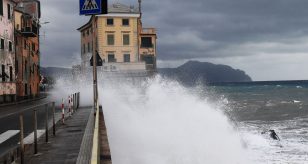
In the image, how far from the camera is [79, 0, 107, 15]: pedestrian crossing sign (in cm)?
1507

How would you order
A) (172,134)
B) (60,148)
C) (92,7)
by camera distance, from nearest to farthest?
(60,148) → (92,7) → (172,134)

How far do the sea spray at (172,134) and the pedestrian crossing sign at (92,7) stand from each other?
496cm

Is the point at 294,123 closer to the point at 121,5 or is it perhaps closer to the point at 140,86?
the point at 140,86

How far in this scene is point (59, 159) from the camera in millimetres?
10102

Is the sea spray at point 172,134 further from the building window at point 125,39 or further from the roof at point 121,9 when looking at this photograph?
the roof at point 121,9

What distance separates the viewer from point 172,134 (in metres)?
25.7

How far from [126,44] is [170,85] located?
2020cm

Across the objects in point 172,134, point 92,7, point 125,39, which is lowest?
point 172,134

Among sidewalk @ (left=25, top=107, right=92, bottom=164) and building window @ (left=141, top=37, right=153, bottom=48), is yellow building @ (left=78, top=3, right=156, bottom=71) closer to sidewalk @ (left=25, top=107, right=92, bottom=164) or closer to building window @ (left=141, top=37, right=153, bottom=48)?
building window @ (left=141, top=37, right=153, bottom=48)

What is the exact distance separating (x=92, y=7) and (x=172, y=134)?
41.2 feet

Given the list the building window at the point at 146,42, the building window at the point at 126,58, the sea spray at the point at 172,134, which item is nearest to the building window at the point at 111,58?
the building window at the point at 126,58

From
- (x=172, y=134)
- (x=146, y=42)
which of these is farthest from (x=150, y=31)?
(x=172, y=134)

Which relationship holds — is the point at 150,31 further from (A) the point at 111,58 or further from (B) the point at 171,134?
(B) the point at 171,134

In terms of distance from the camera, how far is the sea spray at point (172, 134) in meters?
17.9
